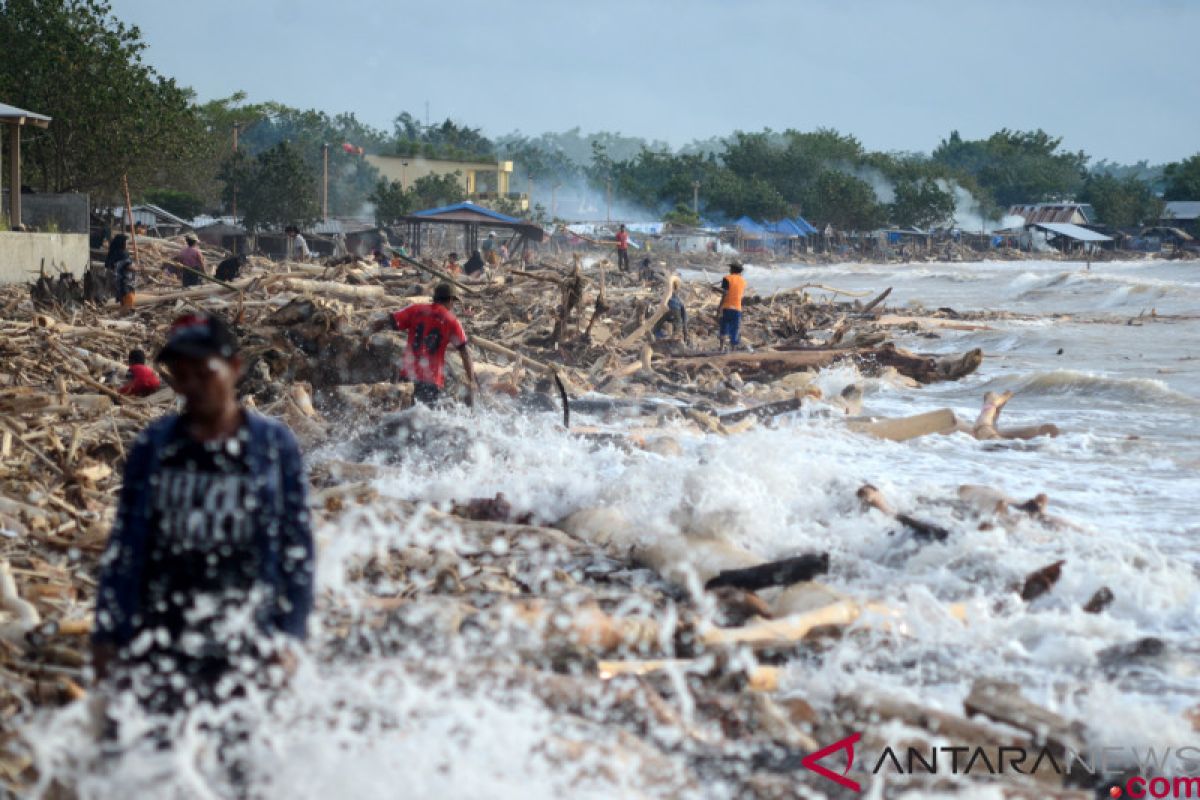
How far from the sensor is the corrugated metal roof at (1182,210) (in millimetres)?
88312

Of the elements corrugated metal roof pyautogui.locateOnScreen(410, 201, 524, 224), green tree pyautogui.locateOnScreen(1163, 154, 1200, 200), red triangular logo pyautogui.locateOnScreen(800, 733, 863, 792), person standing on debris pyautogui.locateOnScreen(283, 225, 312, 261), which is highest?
green tree pyautogui.locateOnScreen(1163, 154, 1200, 200)

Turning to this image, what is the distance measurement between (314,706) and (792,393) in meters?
10.5

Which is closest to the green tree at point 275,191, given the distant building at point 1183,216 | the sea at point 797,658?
the sea at point 797,658

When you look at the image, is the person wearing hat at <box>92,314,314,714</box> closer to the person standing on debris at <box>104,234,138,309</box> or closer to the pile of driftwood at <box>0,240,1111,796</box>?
the pile of driftwood at <box>0,240,1111,796</box>

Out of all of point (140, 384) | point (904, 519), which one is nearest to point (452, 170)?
point (140, 384)

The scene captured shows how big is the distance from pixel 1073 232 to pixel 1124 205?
9826 millimetres

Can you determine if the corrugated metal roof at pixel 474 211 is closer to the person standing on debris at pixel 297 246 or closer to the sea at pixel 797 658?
the person standing on debris at pixel 297 246

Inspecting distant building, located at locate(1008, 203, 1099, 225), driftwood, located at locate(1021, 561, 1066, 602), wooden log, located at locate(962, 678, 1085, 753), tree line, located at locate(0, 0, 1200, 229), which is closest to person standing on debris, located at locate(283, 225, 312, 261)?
tree line, located at locate(0, 0, 1200, 229)

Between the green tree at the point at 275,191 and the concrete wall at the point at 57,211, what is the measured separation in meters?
15.7

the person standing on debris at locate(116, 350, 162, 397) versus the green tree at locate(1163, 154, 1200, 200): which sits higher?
the green tree at locate(1163, 154, 1200, 200)

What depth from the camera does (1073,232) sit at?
8581cm

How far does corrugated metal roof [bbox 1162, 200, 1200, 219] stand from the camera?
3477 inches

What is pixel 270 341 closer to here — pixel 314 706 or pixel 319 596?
pixel 319 596

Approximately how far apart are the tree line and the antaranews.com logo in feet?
69.8
